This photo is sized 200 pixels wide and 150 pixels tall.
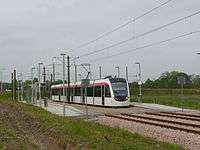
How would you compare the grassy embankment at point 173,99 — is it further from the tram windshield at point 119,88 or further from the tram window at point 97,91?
the tram window at point 97,91

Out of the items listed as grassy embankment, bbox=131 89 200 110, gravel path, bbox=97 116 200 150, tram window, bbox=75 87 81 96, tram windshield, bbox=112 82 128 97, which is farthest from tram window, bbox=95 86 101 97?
gravel path, bbox=97 116 200 150

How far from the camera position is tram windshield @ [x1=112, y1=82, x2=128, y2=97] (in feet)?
158

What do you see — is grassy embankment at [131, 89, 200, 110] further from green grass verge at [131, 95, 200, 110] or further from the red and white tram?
the red and white tram

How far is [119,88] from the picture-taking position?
48344 mm

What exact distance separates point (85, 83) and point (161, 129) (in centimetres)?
880

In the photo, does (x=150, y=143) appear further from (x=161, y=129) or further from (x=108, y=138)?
(x=161, y=129)

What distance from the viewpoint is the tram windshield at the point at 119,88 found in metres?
48.1

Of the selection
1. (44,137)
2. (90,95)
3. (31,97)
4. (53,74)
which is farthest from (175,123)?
(53,74)

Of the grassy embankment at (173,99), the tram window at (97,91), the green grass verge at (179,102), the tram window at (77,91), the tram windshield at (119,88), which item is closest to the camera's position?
the tram windshield at (119,88)

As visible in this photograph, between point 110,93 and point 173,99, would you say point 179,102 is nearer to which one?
point 173,99

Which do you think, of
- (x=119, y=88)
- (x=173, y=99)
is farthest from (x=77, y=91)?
(x=173, y=99)

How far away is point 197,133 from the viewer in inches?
852

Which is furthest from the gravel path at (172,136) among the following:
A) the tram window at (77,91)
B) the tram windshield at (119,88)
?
the tram window at (77,91)

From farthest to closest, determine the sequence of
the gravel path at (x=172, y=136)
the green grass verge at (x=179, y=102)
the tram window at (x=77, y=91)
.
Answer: the tram window at (x=77, y=91) < the green grass verge at (x=179, y=102) < the gravel path at (x=172, y=136)
